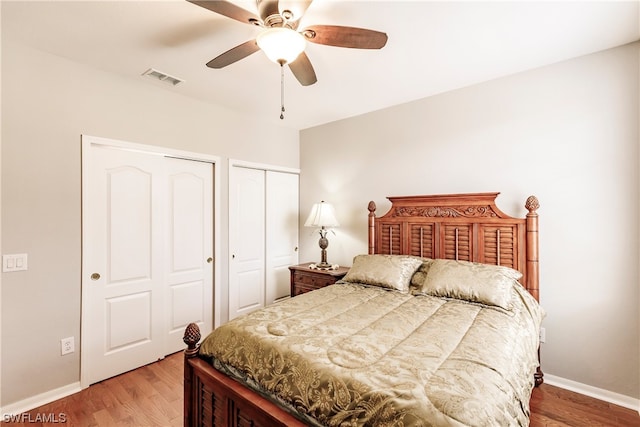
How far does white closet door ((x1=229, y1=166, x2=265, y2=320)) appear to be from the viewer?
137 inches

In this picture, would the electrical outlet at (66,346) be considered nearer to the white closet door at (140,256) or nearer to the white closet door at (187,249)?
the white closet door at (140,256)

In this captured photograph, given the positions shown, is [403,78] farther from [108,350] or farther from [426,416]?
[108,350]

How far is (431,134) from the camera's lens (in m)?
3.07

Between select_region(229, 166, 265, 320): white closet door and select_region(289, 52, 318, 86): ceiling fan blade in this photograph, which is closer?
select_region(289, 52, 318, 86): ceiling fan blade

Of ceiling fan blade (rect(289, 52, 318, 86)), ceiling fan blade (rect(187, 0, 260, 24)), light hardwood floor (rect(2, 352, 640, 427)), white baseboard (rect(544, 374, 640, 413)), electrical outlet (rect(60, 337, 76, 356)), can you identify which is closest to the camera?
ceiling fan blade (rect(187, 0, 260, 24))

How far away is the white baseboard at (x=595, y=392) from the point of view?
2113 mm

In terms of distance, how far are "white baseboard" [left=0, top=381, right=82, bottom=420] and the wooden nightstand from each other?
206 cm

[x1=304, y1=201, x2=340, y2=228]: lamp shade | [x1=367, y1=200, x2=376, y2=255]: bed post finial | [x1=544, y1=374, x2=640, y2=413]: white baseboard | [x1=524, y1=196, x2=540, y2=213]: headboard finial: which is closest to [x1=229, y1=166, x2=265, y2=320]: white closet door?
[x1=304, y1=201, x2=340, y2=228]: lamp shade

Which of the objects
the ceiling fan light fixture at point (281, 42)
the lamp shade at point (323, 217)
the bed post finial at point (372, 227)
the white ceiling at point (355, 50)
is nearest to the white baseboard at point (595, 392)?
the bed post finial at point (372, 227)

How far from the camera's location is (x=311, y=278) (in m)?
3.40

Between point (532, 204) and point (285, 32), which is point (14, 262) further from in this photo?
point (532, 204)

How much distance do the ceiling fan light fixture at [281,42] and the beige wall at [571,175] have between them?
1932 millimetres
